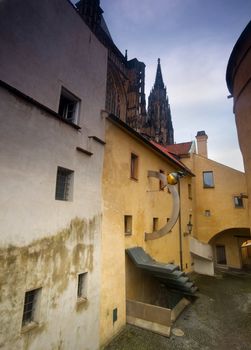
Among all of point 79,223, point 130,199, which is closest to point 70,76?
point 79,223

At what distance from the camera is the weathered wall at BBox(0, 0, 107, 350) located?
207 inches

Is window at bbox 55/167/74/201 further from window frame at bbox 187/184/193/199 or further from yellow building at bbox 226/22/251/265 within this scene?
window frame at bbox 187/184/193/199

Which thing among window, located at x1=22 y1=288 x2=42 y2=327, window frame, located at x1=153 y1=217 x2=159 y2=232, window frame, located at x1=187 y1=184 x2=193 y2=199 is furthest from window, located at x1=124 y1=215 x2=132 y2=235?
window frame, located at x1=187 y1=184 x2=193 y2=199

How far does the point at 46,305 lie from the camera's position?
19.1 ft

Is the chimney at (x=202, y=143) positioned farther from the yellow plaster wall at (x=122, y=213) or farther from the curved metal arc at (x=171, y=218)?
the curved metal arc at (x=171, y=218)

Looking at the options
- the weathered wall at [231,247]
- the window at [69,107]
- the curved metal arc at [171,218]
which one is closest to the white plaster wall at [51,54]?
the window at [69,107]

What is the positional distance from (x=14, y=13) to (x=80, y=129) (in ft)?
12.4

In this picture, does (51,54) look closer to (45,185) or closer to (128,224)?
(45,185)

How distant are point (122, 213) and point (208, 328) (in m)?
6.36

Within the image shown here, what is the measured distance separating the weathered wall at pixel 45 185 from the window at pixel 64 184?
177 mm

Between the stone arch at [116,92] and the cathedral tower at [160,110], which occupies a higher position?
the cathedral tower at [160,110]

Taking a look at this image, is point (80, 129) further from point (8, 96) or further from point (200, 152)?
point (200, 152)

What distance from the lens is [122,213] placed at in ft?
31.9

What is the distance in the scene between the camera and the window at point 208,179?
1989cm
